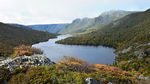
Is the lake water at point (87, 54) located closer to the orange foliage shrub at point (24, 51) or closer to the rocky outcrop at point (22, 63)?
the orange foliage shrub at point (24, 51)

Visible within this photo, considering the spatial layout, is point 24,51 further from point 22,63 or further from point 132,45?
point 132,45

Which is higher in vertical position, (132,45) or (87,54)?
(132,45)

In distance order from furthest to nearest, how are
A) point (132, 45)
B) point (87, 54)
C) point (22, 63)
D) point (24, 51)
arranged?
point (87, 54), point (132, 45), point (24, 51), point (22, 63)

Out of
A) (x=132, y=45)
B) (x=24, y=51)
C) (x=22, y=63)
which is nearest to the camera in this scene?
(x=22, y=63)

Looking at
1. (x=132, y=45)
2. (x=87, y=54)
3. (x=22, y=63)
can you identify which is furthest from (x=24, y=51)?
(x=132, y=45)

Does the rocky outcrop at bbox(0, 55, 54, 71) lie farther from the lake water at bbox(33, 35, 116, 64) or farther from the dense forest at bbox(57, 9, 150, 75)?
the lake water at bbox(33, 35, 116, 64)

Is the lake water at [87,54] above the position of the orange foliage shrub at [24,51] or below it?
below

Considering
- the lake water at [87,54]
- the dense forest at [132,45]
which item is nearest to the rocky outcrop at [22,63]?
the dense forest at [132,45]

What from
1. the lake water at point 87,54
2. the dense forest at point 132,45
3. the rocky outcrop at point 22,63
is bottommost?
the lake water at point 87,54

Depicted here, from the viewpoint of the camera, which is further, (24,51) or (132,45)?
(132,45)

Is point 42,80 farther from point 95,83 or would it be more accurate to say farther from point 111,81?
point 111,81

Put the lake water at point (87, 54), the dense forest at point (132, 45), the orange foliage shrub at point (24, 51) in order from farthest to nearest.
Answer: the lake water at point (87, 54)
the dense forest at point (132, 45)
the orange foliage shrub at point (24, 51)

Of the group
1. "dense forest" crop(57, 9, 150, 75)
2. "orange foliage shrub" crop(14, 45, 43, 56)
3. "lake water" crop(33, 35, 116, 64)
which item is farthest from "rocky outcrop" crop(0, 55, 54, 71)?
"lake water" crop(33, 35, 116, 64)

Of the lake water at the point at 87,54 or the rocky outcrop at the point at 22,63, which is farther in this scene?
the lake water at the point at 87,54
